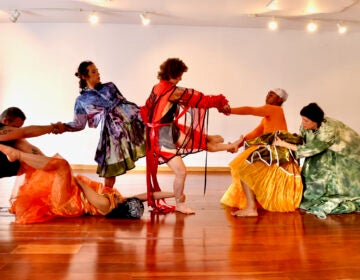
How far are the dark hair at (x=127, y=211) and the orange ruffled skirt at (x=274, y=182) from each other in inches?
38.1

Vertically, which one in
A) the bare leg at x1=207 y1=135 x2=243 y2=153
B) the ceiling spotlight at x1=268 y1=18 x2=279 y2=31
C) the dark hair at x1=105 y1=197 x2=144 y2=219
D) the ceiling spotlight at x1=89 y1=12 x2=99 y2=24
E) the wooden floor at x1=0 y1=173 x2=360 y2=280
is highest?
the ceiling spotlight at x1=268 y1=18 x2=279 y2=31

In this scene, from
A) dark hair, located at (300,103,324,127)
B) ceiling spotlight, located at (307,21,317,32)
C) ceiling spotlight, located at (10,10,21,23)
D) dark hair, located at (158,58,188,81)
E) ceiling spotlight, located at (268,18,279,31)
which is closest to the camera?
dark hair, located at (158,58,188,81)

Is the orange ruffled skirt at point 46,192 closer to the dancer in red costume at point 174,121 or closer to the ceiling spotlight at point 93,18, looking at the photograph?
the dancer in red costume at point 174,121

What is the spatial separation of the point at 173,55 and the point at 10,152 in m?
4.72

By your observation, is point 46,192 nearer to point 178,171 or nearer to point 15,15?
point 178,171

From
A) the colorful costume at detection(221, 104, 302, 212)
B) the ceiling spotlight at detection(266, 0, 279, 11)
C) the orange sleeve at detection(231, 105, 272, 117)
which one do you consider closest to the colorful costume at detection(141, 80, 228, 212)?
the orange sleeve at detection(231, 105, 272, 117)

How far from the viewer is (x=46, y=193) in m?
3.41

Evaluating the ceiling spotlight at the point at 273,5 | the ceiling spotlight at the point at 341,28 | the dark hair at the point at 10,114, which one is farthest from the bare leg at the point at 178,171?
the ceiling spotlight at the point at 341,28

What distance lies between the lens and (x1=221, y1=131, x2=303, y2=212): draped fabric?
379 cm

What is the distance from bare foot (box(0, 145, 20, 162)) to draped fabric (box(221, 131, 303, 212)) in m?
Result: 1.91

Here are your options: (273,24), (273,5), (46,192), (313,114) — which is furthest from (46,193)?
(273,24)

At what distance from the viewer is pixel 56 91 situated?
24.6 ft

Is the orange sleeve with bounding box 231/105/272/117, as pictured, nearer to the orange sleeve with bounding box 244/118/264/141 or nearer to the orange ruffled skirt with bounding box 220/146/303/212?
the orange sleeve with bounding box 244/118/264/141

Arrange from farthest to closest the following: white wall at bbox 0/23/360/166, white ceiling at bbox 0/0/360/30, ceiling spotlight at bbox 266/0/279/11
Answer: white wall at bbox 0/23/360/166
white ceiling at bbox 0/0/360/30
ceiling spotlight at bbox 266/0/279/11
